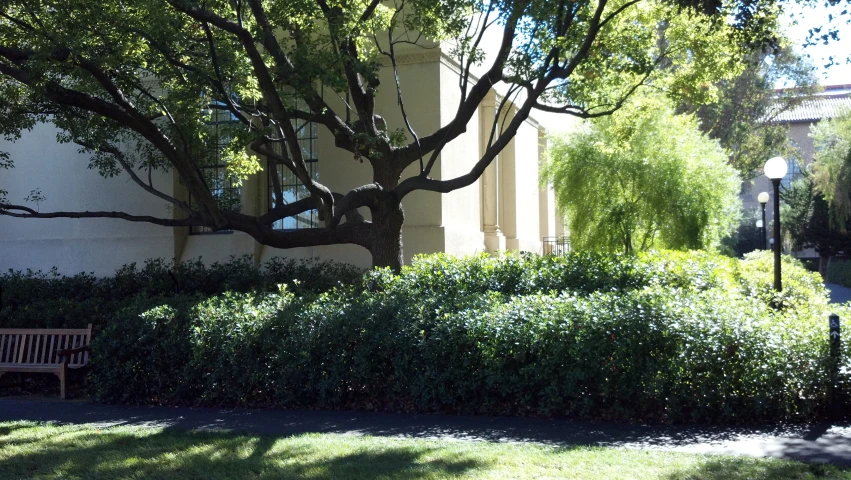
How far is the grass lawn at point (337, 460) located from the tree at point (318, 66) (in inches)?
219

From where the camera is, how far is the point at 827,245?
46312 mm

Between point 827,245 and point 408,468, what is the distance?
152 ft

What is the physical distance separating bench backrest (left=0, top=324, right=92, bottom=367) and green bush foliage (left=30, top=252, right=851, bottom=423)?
1.00 metres

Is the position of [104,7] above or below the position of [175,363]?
above

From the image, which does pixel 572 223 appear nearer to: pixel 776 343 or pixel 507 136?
pixel 507 136

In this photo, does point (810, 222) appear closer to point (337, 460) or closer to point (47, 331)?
point (47, 331)

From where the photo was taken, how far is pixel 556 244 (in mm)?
28578

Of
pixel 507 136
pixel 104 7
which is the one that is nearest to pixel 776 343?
pixel 507 136

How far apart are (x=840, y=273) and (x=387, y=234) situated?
3529cm

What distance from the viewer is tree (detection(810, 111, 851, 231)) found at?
34.1m

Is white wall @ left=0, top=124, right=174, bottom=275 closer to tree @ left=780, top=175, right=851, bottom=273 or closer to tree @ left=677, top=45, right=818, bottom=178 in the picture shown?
tree @ left=677, top=45, right=818, bottom=178

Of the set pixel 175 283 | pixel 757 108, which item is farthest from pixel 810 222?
pixel 175 283

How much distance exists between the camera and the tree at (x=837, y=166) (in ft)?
112

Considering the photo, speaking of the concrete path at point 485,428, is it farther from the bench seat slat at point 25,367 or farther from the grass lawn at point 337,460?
the bench seat slat at point 25,367
